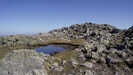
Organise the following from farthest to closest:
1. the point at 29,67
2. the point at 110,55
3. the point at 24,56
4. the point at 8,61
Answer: the point at 110,55 < the point at 24,56 < the point at 8,61 < the point at 29,67

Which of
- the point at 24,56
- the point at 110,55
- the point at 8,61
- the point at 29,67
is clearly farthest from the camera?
the point at 110,55

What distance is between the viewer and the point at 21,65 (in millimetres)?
26641

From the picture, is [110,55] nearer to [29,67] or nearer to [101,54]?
[101,54]

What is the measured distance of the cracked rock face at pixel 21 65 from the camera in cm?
2508

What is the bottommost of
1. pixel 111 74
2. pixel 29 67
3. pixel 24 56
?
pixel 111 74

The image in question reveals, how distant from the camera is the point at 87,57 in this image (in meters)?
36.9

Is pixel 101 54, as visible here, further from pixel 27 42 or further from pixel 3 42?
pixel 3 42

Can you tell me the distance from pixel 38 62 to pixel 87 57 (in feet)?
51.8

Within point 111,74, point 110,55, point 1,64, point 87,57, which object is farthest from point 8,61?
point 110,55

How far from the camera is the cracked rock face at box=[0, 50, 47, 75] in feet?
82.3

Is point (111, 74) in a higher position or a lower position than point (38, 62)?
lower

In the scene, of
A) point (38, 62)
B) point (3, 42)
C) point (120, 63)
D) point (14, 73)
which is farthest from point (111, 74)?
point (3, 42)

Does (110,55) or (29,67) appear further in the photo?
(110,55)

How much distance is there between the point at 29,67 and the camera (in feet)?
86.1
